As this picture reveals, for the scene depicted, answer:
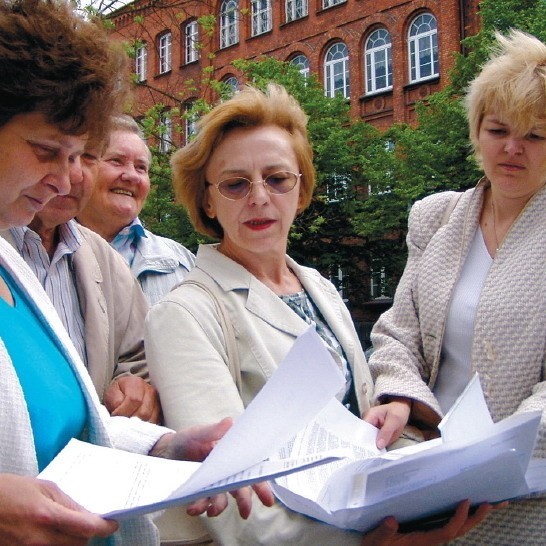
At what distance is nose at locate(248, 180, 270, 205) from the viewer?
2453 millimetres

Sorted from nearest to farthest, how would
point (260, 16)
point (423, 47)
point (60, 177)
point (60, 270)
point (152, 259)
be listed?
point (60, 177) → point (60, 270) → point (152, 259) → point (423, 47) → point (260, 16)

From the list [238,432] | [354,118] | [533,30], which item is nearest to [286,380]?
[238,432]

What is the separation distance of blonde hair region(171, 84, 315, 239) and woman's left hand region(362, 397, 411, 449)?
95 cm

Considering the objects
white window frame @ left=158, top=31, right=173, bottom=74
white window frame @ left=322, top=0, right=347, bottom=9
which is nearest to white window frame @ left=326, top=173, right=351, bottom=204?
white window frame @ left=322, top=0, right=347, bottom=9

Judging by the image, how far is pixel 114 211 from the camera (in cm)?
369

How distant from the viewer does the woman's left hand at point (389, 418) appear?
6.65ft

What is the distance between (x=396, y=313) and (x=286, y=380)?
46.9 inches

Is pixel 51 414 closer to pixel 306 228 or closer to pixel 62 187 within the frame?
pixel 62 187

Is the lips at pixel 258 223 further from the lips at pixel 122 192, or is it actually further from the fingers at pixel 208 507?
the lips at pixel 122 192

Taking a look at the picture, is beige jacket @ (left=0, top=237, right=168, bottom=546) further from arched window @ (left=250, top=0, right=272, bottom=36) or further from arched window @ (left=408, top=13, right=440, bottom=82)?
arched window @ (left=250, top=0, right=272, bottom=36)

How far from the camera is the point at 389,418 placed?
2068mm

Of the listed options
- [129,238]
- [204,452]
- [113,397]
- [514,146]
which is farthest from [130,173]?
[204,452]

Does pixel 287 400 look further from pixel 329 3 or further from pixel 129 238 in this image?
pixel 329 3

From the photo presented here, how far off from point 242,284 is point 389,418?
2.02ft
